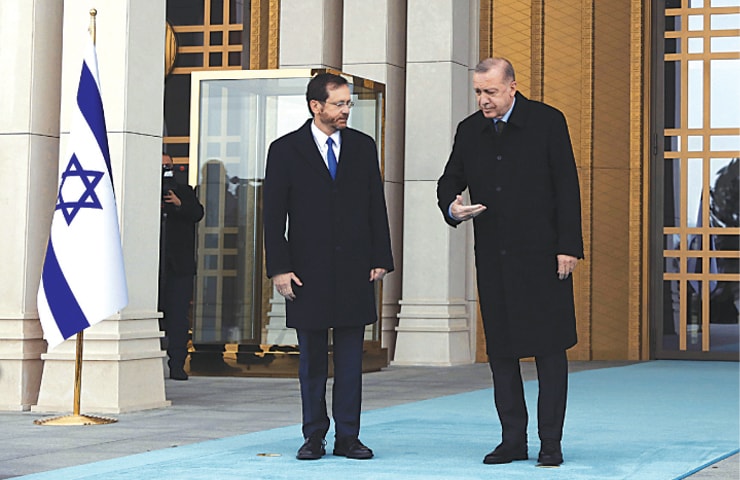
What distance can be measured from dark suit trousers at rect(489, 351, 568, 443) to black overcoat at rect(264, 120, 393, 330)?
73 centimetres

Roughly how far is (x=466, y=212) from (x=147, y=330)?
10.9ft

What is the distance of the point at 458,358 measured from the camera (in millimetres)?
14102

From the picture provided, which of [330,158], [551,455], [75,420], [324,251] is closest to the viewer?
[551,455]

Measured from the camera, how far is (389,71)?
1423cm

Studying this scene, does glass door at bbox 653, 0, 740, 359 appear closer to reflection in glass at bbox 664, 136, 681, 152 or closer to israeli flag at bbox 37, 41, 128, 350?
reflection in glass at bbox 664, 136, 681, 152

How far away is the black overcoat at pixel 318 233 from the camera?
22.2 feet

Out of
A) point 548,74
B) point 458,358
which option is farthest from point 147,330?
point 548,74

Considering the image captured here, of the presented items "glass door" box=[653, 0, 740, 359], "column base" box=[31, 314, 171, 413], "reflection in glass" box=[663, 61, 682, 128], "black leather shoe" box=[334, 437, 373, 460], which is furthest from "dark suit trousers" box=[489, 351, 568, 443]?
"reflection in glass" box=[663, 61, 682, 128]

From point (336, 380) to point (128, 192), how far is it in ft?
8.61

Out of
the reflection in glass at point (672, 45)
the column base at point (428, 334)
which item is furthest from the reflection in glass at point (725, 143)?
the column base at point (428, 334)

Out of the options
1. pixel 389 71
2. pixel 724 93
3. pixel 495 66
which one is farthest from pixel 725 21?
pixel 495 66

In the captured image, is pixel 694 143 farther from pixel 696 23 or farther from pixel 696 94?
pixel 696 23

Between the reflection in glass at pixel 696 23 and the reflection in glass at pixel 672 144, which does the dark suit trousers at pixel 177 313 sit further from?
the reflection in glass at pixel 696 23

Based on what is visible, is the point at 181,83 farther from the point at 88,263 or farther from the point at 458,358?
the point at 88,263
